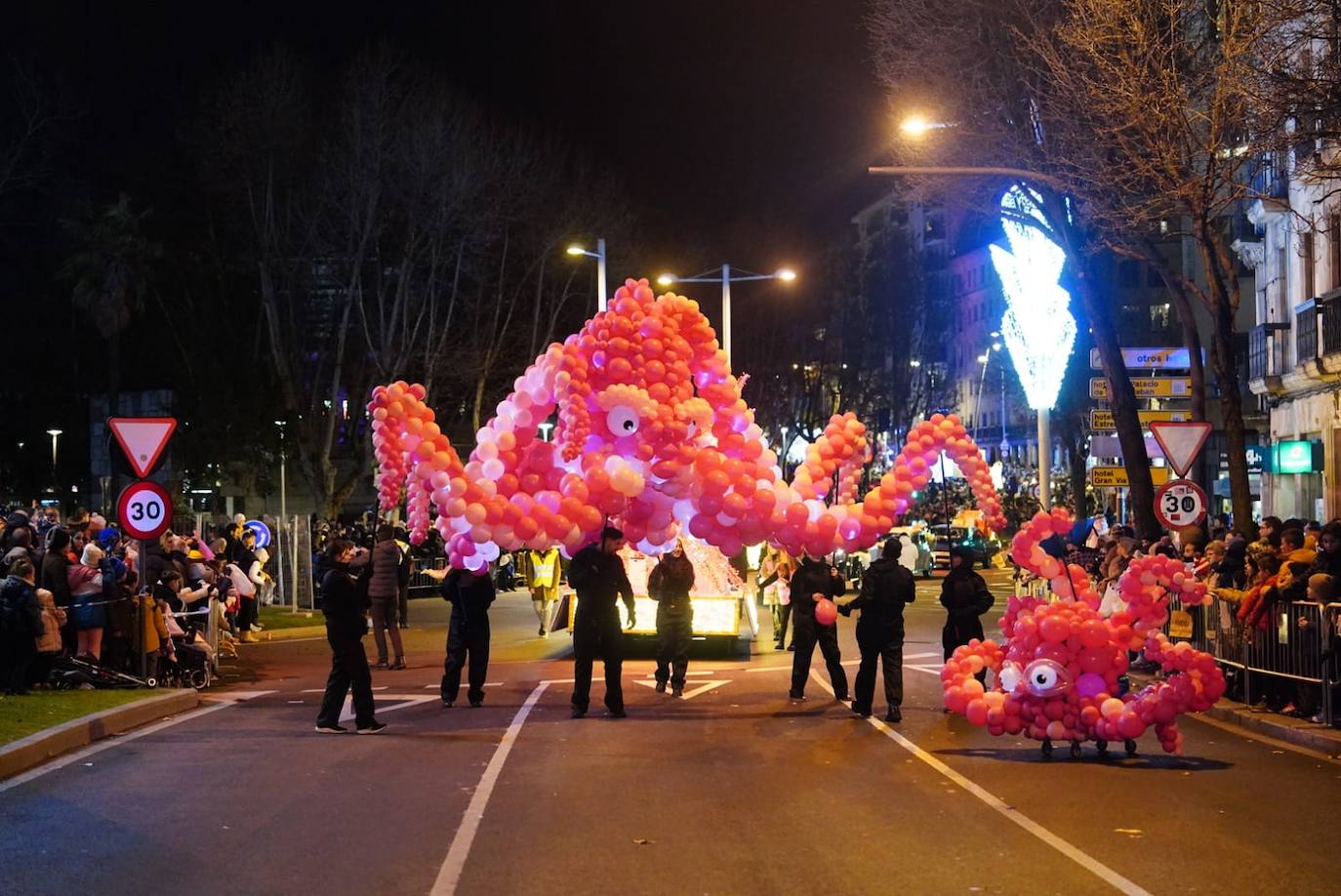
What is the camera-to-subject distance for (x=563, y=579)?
24.5 m

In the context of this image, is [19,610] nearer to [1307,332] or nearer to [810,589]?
[810,589]

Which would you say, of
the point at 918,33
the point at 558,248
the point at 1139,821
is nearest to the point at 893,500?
the point at 1139,821

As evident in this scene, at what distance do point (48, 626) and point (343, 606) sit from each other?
3.97m

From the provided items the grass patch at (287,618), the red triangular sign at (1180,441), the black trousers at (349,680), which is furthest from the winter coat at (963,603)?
the grass patch at (287,618)

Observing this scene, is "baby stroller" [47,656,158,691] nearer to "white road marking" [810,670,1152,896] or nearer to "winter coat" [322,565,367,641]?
"winter coat" [322,565,367,641]

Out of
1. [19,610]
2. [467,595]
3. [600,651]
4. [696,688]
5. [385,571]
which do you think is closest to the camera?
[600,651]

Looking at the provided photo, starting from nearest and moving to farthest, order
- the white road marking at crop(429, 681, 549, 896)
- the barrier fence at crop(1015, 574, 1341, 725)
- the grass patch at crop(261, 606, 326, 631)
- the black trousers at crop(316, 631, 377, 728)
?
the white road marking at crop(429, 681, 549, 896) → the black trousers at crop(316, 631, 377, 728) → the barrier fence at crop(1015, 574, 1341, 725) → the grass patch at crop(261, 606, 326, 631)

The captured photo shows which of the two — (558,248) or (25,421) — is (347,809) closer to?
(558,248)

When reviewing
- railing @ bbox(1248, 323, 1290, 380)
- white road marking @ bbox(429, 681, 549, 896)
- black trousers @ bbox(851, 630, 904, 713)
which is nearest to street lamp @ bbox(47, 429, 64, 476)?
railing @ bbox(1248, 323, 1290, 380)

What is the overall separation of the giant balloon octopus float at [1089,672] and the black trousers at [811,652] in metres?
3.93

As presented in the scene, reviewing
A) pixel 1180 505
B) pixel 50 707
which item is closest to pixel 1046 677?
pixel 1180 505

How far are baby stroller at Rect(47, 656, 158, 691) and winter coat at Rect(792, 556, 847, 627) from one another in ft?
23.6

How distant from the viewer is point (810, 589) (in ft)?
56.9

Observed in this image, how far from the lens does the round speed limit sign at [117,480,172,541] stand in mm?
17375
